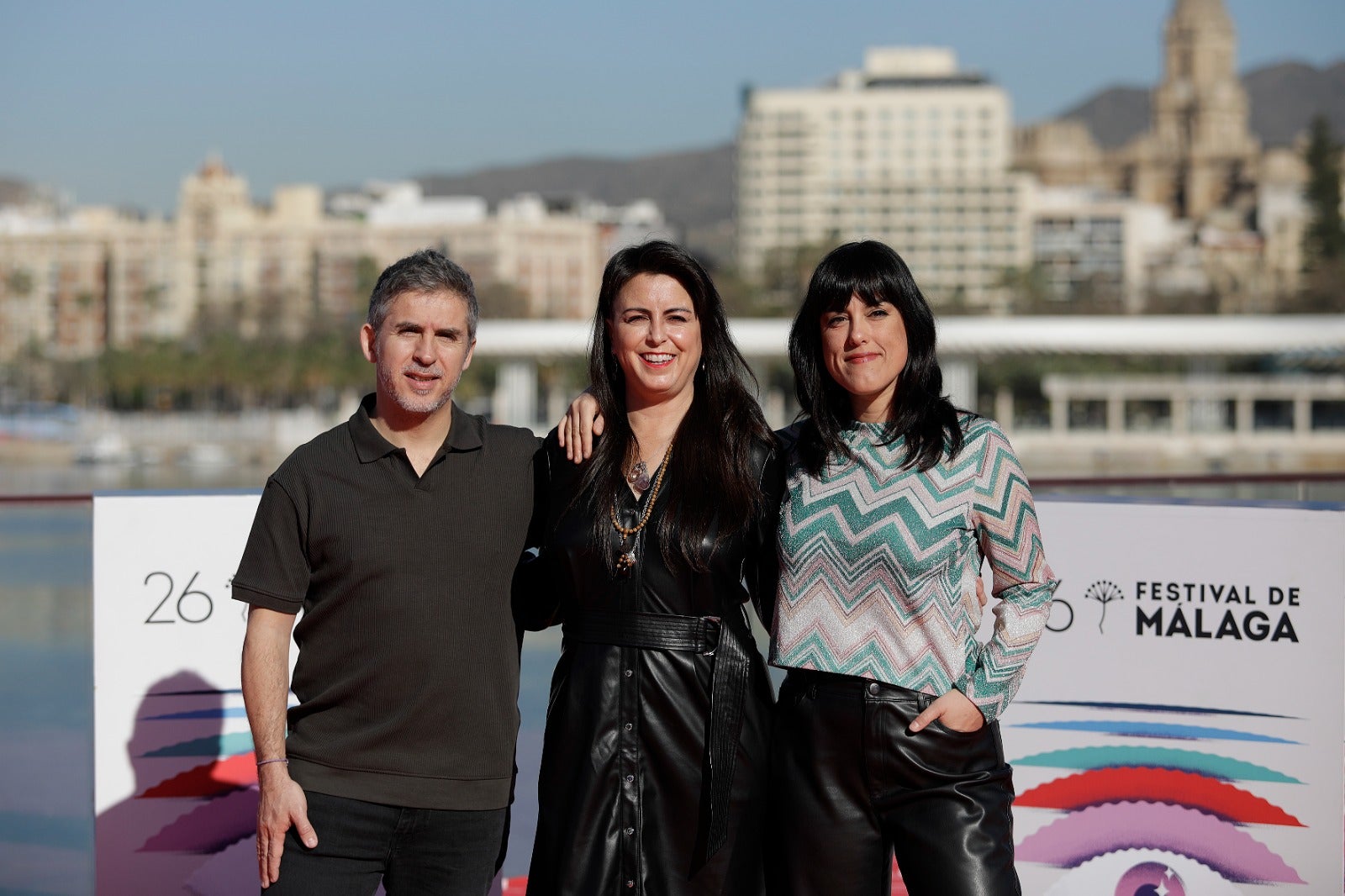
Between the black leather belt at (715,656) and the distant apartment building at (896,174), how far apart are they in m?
95.3

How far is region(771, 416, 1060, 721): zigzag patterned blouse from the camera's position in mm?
2365

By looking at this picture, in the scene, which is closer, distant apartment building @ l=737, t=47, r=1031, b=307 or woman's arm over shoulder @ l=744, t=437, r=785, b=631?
woman's arm over shoulder @ l=744, t=437, r=785, b=631

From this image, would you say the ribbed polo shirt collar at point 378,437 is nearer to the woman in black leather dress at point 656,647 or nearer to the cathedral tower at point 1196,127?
the woman in black leather dress at point 656,647

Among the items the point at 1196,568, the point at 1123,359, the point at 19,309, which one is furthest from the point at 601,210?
the point at 1196,568

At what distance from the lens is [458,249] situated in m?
99.4

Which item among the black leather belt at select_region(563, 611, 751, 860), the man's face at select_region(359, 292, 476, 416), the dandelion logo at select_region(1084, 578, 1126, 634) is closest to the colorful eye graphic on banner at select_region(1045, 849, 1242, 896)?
the dandelion logo at select_region(1084, 578, 1126, 634)

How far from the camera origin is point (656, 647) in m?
2.37

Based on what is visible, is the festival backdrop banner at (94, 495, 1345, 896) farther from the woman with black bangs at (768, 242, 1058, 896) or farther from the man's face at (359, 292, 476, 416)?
the man's face at (359, 292, 476, 416)

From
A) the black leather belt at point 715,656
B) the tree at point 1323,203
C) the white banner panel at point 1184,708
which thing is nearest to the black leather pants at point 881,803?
the black leather belt at point 715,656

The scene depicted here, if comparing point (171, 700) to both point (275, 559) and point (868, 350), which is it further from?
point (868, 350)

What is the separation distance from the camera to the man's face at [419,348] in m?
2.33

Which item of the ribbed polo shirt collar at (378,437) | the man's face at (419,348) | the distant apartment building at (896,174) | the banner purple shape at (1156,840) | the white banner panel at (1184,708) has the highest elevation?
the distant apartment building at (896,174)

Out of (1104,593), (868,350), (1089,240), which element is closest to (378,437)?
(868,350)

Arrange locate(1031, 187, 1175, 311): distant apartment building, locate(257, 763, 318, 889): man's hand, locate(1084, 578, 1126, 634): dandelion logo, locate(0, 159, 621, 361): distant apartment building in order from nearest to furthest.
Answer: locate(257, 763, 318, 889): man's hand
locate(1084, 578, 1126, 634): dandelion logo
locate(0, 159, 621, 361): distant apartment building
locate(1031, 187, 1175, 311): distant apartment building
